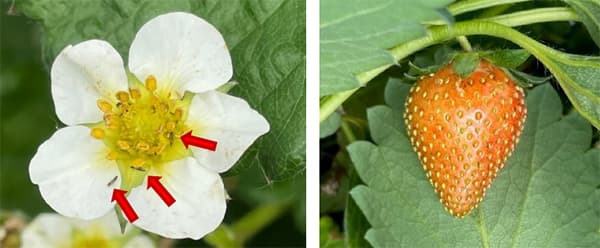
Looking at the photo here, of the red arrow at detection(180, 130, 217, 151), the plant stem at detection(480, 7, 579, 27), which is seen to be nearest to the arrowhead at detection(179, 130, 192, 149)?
the red arrow at detection(180, 130, 217, 151)

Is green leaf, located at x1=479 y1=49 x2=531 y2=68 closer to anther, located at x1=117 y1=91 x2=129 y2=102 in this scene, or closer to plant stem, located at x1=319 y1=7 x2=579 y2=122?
plant stem, located at x1=319 y1=7 x2=579 y2=122

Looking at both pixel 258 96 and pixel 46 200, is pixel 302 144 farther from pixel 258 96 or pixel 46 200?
pixel 46 200

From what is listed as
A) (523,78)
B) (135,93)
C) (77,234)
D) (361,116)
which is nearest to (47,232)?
(77,234)

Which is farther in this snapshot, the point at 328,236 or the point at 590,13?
the point at 328,236

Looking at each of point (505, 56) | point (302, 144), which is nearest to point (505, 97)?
point (505, 56)

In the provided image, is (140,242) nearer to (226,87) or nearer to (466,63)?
(226,87)

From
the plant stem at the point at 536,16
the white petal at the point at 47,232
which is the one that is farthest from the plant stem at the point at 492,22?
the white petal at the point at 47,232
